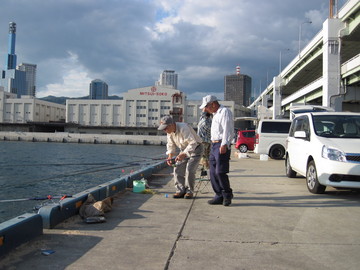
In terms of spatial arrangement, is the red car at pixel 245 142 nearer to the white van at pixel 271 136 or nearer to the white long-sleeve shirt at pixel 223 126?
the white van at pixel 271 136

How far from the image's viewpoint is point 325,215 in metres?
5.08

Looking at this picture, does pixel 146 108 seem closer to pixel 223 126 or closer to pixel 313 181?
pixel 313 181

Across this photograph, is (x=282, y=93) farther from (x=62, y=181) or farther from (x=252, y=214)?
(x=252, y=214)

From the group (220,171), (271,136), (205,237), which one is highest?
(271,136)

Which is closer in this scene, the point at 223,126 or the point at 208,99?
the point at 223,126

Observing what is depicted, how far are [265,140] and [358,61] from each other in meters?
11.1

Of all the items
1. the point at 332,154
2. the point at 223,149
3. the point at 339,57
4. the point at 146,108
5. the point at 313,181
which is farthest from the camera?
the point at 146,108

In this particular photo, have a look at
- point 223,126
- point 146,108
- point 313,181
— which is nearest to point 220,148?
point 223,126

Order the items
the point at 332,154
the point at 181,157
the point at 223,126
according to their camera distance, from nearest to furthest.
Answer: the point at 223,126 → the point at 181,157 → the point at 332,154

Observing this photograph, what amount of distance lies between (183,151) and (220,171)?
1017mm

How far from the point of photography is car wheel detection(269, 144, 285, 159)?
16391 mm

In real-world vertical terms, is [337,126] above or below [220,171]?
above

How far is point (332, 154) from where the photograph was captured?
612 centimetres

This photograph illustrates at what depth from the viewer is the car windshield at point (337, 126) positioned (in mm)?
6941
